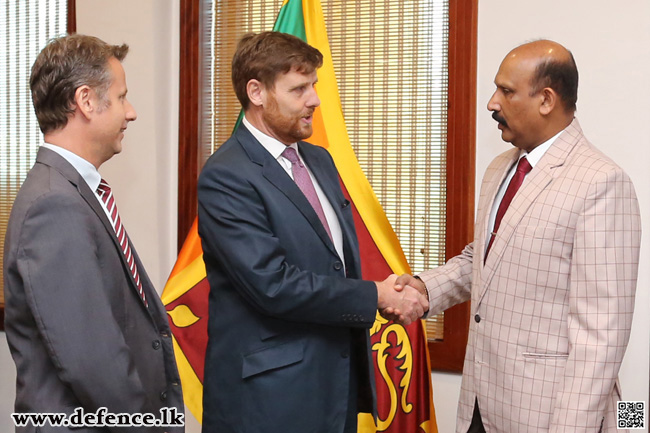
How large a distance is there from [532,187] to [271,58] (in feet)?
2.67

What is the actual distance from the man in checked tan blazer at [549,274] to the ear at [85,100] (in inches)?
43.5

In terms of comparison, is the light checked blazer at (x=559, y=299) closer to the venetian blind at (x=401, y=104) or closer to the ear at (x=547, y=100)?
the ear at (x=547, y=100)

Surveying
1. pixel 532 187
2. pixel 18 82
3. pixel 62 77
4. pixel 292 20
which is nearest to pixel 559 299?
pixel 532 187

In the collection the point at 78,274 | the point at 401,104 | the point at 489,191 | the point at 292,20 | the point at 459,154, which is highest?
the point at 292,20

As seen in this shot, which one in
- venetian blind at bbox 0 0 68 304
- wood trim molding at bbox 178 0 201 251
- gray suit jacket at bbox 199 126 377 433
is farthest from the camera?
venetian blind at bbox 0 0 68 304

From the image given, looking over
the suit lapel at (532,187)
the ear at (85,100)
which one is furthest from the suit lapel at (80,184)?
the suit lapel at (532,187)

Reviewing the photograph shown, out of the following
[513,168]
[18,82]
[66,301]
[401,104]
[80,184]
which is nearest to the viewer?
[66,301]

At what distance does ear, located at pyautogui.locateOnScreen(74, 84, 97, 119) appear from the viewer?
1.57 meters

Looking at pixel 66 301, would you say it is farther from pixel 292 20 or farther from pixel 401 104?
pixel 401 104

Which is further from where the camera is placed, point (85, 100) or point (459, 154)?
point (459, 154)

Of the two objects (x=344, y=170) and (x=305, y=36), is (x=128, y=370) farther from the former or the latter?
(x=305, y=36)

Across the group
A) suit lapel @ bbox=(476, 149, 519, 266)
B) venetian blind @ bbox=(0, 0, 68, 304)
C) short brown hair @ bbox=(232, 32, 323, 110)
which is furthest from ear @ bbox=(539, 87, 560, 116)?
venetian blind @ bbox=(0, 0, 68, 304)

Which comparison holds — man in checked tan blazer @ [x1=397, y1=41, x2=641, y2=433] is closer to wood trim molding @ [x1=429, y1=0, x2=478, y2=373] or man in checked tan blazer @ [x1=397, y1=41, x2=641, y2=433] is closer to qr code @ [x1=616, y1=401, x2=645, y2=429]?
qr code @ [x1=616, y1=401, x2=645, y2=429]

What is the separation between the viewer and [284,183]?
188 cm
